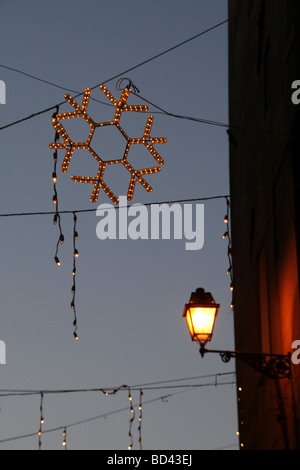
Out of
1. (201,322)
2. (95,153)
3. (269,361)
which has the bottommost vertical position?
(269,361)

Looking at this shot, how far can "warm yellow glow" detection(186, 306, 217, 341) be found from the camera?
1106cm

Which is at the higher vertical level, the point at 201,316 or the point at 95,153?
the point at 95,153

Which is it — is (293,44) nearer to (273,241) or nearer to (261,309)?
(273,241)

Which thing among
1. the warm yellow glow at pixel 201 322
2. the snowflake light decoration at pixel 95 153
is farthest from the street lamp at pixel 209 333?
the snowflake light decoration at pixel 95 153

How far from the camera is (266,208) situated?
1409 centimetres

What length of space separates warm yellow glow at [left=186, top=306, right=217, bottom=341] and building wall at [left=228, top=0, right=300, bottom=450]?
0.98m

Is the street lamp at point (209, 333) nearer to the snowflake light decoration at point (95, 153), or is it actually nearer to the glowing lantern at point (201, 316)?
the glowing lantern at point (201, 316)

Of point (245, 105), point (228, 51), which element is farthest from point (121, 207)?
point (228, 51)

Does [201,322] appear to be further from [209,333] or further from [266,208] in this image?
[266,208]

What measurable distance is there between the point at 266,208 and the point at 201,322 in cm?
345

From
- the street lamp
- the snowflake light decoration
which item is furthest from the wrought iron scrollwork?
the snowflake light decoration

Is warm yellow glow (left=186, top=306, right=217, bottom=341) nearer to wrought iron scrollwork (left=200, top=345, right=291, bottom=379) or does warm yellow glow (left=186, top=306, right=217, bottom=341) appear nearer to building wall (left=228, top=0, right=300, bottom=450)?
wrought iron scrollwork (left=200, top=345, right=291, bottom=379)

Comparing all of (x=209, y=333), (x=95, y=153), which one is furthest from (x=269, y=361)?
(x=95, y=153)

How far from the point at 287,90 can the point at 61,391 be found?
668cm
